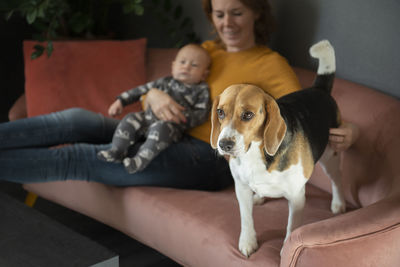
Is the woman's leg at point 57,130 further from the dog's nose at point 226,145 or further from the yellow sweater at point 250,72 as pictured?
the dog's nose at point 226,145

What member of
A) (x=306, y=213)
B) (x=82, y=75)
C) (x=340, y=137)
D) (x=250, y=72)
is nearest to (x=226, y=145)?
(x=340, y=137)

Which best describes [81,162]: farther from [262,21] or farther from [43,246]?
[262,21]

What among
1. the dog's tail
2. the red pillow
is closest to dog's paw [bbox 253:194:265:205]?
the dog's tail

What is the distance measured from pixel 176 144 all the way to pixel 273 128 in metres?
0.77

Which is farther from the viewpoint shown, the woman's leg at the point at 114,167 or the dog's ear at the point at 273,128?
the woman's leg at the point at 114,167

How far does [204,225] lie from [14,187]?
5.12 feet

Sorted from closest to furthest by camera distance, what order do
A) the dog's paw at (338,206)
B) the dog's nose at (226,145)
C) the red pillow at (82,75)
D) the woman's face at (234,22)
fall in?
the dog's nose at (226,145)
the dog's paw at (338,206)
the woman's face at (234,22)
the red pillow at (82,75)

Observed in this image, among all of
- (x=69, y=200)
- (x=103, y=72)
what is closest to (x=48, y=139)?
(x=69, y=200)

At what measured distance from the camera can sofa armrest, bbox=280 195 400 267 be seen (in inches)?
39.9

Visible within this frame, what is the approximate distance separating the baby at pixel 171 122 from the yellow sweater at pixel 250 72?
1.9 inches

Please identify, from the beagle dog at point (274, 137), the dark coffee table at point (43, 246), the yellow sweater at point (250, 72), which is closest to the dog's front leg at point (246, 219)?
the beagle dog at point (274, 137)

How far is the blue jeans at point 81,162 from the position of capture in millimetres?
1563

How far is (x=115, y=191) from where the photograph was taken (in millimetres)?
1664

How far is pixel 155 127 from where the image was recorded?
1632 mm
